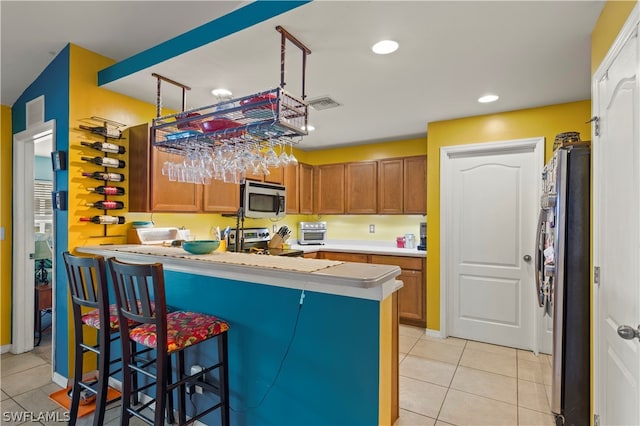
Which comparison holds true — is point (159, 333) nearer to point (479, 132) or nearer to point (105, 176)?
point (105, 176)

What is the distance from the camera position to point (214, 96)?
2.89 m

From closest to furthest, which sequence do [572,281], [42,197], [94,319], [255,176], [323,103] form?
1. [572,281]
2. [94,319]
3. [323,103]
4. [255,176]
5. [42,197]

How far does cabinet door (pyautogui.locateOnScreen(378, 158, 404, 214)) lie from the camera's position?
171 inches

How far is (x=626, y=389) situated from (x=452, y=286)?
223 cm

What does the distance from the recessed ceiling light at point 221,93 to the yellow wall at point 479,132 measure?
2188 mm

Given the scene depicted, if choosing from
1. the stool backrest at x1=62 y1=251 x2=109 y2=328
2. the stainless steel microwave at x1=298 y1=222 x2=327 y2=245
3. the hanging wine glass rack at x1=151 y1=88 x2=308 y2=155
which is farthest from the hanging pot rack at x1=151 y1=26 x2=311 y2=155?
the stainless steel microwave at x1=298 y1=222 x2=327 y2=245

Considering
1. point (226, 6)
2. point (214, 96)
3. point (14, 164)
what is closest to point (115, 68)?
point (214, 96)

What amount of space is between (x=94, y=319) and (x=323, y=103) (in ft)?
7.97

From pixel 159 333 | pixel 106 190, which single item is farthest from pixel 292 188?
pixel 159 333

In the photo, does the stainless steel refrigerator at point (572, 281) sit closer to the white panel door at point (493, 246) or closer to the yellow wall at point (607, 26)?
the yellow wall at point (607, 26)

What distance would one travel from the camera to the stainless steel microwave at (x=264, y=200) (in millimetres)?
3711

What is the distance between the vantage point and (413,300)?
387cm

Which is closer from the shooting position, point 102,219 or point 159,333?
point 159,333

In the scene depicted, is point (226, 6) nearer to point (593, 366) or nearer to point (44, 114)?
point (44, 114)
